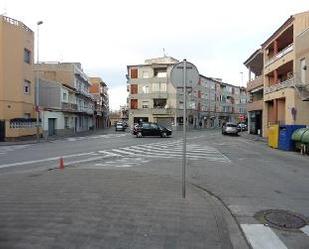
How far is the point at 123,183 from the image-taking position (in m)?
9.82

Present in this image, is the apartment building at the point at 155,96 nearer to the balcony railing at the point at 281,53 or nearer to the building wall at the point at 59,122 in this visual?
the building wall at the point at 59,122

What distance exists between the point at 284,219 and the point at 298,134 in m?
16.0

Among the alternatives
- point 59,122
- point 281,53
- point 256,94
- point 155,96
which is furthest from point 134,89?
point 281,53

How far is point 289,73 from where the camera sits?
3512cm

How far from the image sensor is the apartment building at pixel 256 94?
45.1m

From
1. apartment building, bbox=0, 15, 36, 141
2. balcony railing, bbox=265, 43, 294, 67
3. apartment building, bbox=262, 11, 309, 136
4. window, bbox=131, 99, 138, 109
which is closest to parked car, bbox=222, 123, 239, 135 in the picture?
apartment building, bbox=262, 11, 309, 136

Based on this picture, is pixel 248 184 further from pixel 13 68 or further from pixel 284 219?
pixel 13 68

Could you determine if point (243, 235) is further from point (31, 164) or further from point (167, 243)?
point (31, 164)

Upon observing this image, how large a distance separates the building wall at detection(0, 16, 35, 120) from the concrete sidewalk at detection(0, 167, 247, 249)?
26.3m

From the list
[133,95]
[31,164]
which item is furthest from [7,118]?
[133,95]

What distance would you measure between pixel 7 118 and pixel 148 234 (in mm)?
31392

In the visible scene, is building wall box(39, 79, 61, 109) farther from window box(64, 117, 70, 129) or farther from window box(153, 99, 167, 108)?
window box(153, 99, 167, 108)

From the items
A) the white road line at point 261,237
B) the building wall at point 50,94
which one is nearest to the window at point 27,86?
the building wall at point 50,94

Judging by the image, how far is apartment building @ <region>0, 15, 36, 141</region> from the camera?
33.5m
